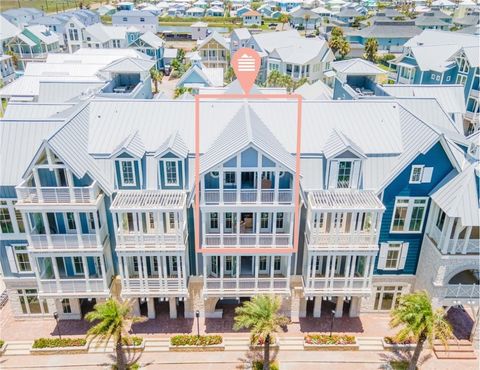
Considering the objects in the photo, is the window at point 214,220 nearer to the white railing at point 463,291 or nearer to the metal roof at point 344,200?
the metal roof at point 344,200

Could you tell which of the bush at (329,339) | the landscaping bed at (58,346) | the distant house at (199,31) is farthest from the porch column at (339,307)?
the distant house at (199,31)

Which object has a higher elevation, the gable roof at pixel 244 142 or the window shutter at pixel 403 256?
the gable roof at pixel 244 142

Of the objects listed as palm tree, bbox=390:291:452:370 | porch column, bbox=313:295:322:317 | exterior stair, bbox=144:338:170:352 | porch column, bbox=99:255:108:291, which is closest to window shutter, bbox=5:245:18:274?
porch column, bbox=99:255:108:291

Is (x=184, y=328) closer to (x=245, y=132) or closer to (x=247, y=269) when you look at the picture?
(x=247, y=269)

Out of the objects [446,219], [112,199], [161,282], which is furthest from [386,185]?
[112,199]

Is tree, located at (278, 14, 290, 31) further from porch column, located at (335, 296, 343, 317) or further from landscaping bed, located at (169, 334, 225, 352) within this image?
landscaping bed, located at (169, 334, 225, 352)

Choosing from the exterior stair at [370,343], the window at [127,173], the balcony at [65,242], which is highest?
the window at [127,173]

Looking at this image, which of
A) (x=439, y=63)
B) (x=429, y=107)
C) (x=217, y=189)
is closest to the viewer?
(x=217, y=189)
